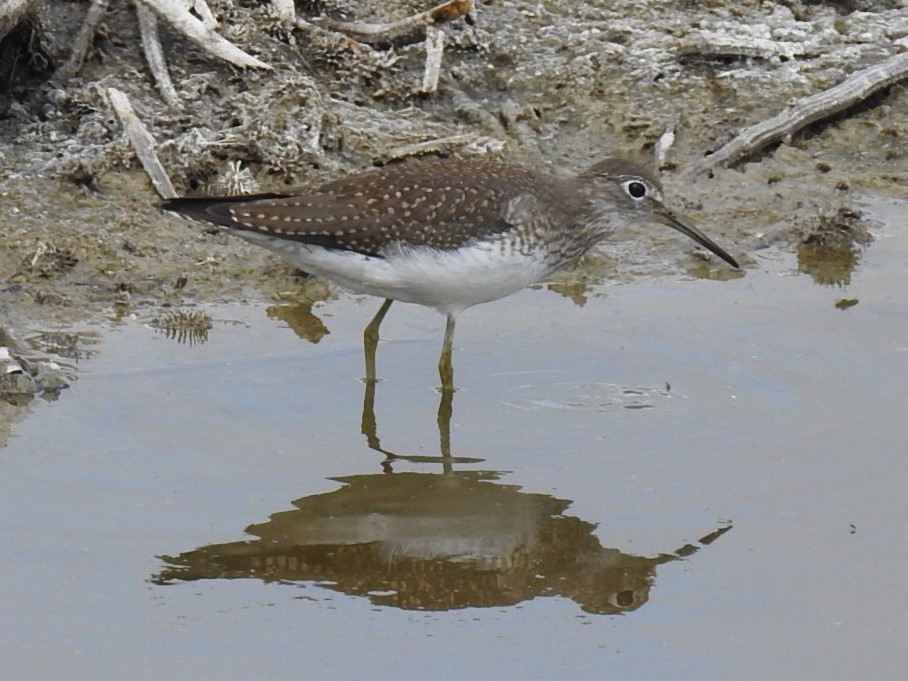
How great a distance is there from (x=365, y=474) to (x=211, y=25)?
4.34 metres

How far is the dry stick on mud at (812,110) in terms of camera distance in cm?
1077

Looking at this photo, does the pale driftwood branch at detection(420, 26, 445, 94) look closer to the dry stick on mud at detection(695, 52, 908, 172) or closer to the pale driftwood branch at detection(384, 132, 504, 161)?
the pale driftwood branch at detection(384, 132, 504, 161)

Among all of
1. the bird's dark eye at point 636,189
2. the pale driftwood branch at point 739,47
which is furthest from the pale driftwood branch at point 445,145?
the pale driftwood branch at point 739,47

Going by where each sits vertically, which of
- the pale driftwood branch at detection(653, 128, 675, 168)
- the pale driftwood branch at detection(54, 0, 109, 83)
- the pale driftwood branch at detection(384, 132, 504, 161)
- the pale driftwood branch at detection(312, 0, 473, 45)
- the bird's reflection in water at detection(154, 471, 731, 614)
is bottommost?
the bird's reflection in water at detection(154, 471, 731, 614)

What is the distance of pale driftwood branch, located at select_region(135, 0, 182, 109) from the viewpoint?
33.8ft

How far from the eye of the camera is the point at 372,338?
859cm

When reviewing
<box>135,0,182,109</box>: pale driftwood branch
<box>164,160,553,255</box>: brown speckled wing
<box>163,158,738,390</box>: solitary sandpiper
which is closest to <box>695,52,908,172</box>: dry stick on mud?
<box>163,158,738,390</box>: solitary sandpiper

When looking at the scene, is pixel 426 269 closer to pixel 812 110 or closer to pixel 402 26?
pixel 402 26

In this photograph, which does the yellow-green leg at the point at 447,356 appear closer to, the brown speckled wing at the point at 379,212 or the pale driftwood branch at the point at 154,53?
the brown speckled wing at the point at 379,212

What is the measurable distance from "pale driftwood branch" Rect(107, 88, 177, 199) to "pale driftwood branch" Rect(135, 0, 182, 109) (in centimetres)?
34

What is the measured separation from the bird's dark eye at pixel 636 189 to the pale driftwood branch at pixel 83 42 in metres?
3.89

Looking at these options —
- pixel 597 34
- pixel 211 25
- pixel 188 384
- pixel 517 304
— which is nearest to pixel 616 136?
pixel 597 34

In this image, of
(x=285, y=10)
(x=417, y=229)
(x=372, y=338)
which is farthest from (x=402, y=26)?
(x=417, y=229)

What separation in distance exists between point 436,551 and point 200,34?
197 inches
